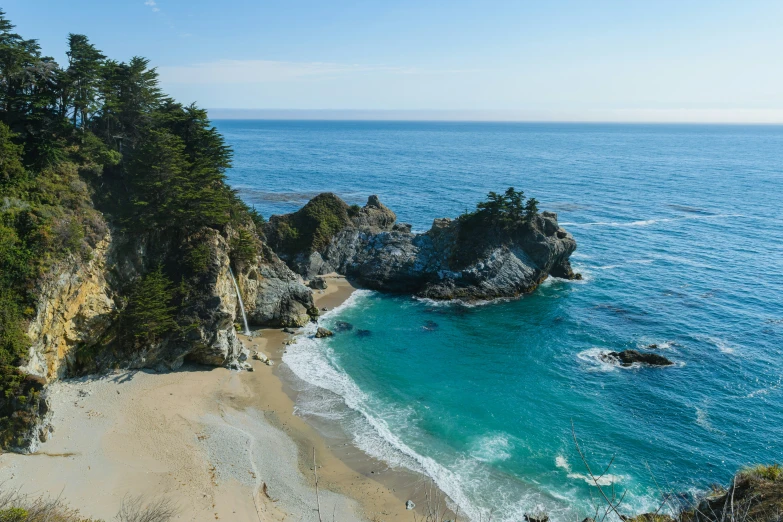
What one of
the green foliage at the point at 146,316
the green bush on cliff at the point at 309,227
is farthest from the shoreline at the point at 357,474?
the green bush on cliff at the point at 309,227

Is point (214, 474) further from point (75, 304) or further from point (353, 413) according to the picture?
point (75, 304)

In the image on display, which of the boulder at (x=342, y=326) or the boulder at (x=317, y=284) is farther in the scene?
the boulder at (x=317, y=284)

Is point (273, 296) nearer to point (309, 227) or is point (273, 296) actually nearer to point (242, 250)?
point (242, 250)

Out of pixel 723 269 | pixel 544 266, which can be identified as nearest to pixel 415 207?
pixel 544 266

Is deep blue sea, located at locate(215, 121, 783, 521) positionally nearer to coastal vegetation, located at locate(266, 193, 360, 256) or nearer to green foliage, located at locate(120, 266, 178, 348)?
coastal vegetation, located at locate(266, 193, 360, 256)

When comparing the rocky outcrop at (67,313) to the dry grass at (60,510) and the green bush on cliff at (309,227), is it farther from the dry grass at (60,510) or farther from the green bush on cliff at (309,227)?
the green bush on cliff at (309,227)
